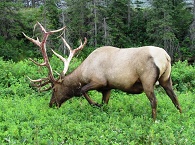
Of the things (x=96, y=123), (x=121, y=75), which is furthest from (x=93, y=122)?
(x=121, y=75)

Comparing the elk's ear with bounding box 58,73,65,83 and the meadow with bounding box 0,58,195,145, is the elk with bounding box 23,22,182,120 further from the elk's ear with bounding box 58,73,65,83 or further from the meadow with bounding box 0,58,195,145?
the meadow with bounding box 0,58,195,145

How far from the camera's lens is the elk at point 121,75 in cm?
691

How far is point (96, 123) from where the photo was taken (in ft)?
21.6

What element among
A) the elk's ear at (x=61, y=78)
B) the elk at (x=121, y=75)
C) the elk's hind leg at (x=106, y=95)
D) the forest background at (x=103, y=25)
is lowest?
the forest background at (x=103, y=25)

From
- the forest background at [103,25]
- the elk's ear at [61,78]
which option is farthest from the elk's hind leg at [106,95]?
the forest background at [103,25]

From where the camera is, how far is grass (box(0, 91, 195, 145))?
19.0ft

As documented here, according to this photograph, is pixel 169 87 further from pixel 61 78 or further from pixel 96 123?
pixel 61 78

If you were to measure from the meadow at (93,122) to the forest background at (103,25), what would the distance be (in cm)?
2657

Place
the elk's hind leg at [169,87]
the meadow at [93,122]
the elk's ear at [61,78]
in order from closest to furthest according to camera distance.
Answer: the meadow at [93,122], the elk's hind leg at [169,87], the elk's ear at [61,78]

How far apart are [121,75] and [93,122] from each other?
1227mm

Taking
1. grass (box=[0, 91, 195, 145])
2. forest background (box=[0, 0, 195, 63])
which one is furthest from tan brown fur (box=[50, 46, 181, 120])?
forest background (box=[0, 0, 195, 63])

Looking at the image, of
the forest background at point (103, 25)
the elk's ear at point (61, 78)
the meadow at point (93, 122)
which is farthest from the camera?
the forest background at point (103, 25)

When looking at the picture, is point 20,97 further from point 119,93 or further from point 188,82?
point 188,82

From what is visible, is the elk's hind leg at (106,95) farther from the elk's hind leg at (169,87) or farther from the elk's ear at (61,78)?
the elk's hind leg at (169,87)
